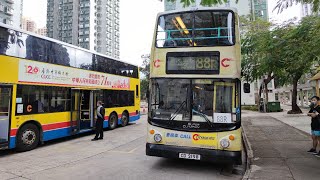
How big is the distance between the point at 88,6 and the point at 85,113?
92.5 meters

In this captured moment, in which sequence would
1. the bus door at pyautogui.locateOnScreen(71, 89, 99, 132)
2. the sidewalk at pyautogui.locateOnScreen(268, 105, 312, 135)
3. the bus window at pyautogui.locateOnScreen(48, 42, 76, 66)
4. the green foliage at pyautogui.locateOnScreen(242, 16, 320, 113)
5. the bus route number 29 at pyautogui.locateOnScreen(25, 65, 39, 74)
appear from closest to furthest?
the bus route number 29 at pyautogui.locateOnScreen(25, 65, 39, 74)
the green foliage at pyautogui.locateOnScreen(242, 16, 320, 113)
the bus window at pyautogui.locateOnScreen(48, 42, 76, 66)
the bus door at pyautogui.locateOnScreen(71, 89, 99, 132)
the sidewalk at pyautogui.locateOnScreen(268, 105, 312, 135)

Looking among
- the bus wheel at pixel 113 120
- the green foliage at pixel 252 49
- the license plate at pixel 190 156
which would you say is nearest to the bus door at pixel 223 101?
the license plate at pixel 190 156

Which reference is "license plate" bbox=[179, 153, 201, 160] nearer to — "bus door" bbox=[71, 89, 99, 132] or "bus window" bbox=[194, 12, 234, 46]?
"bus window" bbox=[194, 12, 234, 46]

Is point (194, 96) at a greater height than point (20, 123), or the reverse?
point (194, 96)

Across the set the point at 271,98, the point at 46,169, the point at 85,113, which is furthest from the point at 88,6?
the point at 46,169

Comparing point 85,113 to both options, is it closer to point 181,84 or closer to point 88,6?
point 181,84

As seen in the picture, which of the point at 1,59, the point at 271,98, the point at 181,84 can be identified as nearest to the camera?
the point at 181,84

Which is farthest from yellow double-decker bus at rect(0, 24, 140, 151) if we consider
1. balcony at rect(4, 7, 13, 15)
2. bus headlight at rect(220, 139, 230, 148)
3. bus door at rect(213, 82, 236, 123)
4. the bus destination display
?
balcony at rect(4, 7, 13, 15)

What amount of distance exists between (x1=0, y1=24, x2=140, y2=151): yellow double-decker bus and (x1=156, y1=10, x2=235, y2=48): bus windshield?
4.85 meters

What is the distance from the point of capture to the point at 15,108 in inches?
347

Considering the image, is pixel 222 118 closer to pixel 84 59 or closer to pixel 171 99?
pixel 171 99

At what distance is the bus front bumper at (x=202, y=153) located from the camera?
21.3 feet

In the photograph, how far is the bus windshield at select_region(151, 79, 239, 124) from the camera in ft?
22.0

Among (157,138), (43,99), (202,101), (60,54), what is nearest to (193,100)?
(202,101)
